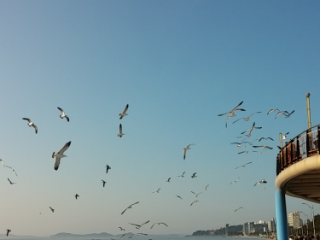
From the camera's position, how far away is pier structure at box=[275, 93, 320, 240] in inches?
927

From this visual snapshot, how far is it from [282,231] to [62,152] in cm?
1813

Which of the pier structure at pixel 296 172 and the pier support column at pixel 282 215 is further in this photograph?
the pier support column at pixel 282 215

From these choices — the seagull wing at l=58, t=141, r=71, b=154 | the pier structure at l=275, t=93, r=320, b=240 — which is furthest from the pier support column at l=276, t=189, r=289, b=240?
the seagull wing at l=58, t=141, r=71, b=154

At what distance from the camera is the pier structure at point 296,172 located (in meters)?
23.5

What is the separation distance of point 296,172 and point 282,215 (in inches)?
307

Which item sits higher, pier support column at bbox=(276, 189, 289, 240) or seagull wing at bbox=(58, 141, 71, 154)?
seagull wing at bbox=(58, 141, 71, 154)

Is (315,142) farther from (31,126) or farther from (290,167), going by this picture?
(31,126)

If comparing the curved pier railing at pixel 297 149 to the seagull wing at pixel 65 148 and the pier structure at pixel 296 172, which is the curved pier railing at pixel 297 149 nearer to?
the pier structure at pixel 296 172

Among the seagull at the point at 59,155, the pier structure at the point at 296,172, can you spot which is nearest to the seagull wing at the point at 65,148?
the seagull at the point at 59,155

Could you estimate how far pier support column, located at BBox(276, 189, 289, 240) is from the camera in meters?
31.5

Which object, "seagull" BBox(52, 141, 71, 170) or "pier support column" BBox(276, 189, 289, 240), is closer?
"seagull" BBox(52, 141, 71, 170)

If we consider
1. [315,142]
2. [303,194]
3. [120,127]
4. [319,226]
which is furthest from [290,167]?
[319,226]

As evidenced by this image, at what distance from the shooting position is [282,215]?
104 ft

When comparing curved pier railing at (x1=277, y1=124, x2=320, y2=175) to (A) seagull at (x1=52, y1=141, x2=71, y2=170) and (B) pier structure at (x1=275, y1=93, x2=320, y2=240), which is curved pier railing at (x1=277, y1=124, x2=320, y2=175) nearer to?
(B) pier structure at (x1=275, y1=93, x2=320, y2=240)
